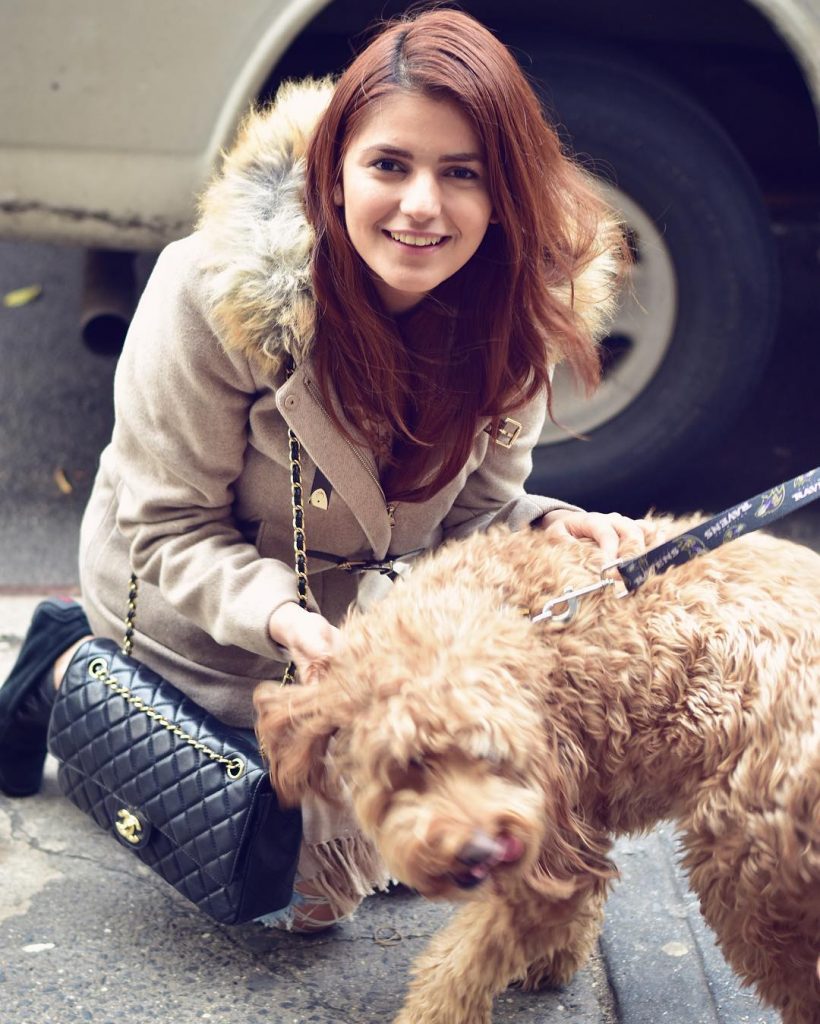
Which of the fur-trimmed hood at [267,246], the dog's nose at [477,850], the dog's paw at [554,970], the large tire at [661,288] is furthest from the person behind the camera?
the large tire at [661,288]

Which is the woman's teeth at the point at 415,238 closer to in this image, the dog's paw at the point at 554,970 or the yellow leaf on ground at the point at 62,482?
the dog's paw at the point at 554,970

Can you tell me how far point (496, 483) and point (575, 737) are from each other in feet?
2.36

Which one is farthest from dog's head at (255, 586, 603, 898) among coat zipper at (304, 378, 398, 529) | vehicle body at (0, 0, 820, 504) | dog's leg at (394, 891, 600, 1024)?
vehicle body at (0, 0, 820, 504)

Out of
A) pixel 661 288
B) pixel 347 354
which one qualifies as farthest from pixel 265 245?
pixel 661 288

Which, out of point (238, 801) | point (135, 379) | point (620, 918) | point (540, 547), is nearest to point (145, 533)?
point (135, 379)

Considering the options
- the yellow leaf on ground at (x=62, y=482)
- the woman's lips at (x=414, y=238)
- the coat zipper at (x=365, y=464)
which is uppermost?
the woman's lips at (x=414, y=238)

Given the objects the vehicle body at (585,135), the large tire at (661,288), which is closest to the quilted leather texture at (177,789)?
the vehicle body at (585,135)

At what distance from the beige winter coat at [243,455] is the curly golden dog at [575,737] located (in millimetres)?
334

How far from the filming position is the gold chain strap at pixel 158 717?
6.91 feet

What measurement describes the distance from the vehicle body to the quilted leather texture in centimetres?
133

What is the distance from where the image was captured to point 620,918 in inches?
94.6

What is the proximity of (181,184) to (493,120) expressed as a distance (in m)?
1.39

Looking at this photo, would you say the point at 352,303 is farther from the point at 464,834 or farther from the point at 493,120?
the point at 464,834

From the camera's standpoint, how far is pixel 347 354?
82.4 inches
